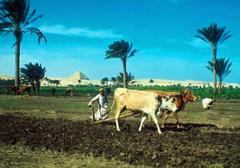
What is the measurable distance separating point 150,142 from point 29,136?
144 inches

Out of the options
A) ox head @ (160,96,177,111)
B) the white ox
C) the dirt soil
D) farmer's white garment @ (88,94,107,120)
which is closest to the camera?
the dirt soil

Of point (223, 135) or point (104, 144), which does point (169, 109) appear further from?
point (104, 144)

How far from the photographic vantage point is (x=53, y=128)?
15.6 meters

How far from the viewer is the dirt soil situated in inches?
411

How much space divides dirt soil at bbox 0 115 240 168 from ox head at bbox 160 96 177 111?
72 centimetres

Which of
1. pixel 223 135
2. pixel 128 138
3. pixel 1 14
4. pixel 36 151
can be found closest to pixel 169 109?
pixel 223 135

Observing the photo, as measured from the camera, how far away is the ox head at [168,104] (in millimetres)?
17219

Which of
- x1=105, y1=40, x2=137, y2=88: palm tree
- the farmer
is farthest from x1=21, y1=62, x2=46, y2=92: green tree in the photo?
the farmer

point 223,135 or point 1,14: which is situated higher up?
point 1,14

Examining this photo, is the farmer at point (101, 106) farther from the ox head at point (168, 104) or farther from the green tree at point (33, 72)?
the green tree at point (33, 72)

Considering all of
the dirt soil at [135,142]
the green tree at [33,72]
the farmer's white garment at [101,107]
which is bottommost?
the dirt soil at [135,142]

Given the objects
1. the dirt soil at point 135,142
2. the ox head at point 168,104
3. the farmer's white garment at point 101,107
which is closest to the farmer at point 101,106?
the farmer's white garment at point 101,107

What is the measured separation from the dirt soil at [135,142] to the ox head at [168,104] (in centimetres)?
72

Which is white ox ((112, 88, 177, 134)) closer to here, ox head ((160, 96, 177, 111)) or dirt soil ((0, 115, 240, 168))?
dirt soil ((0, 115, 240, 168))
